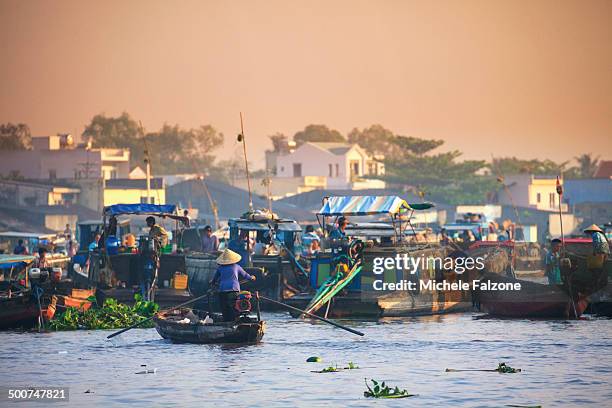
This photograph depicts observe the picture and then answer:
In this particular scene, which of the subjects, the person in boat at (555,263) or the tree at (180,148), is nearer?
the person in boat at (555,263)

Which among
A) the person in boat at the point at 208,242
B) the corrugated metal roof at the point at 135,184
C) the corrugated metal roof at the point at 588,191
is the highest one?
the corrugated metal roof at the point at 135,184

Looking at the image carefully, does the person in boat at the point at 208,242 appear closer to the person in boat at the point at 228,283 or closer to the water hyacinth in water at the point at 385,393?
the person in boat at the point at 228,283

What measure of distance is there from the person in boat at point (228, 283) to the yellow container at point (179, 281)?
7670mm

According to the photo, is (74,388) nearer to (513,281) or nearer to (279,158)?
(513,281)

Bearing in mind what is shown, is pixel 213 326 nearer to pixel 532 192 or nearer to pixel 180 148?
pixel 532 192

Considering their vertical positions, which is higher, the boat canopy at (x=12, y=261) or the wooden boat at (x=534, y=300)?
the boat canopy at (x=12, y=261)

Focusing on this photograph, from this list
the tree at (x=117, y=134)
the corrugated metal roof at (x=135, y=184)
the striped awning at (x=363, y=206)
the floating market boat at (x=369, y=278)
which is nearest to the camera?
the floating market boat at (x=369, y=278)

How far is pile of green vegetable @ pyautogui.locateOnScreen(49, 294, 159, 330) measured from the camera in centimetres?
2858

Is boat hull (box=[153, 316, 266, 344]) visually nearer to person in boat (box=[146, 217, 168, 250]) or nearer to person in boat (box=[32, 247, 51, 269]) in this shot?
person in boat (box=[146, 217, 168, 250])

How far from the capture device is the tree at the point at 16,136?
124 metres

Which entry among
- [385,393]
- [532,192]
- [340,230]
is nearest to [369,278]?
[340,230]

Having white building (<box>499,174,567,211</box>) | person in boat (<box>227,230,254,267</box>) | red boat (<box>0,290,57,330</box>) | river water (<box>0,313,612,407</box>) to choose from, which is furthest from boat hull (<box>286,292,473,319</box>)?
white building (<box>499,174,567,211</box>)

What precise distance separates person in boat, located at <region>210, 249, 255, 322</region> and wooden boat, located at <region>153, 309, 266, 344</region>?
225mm

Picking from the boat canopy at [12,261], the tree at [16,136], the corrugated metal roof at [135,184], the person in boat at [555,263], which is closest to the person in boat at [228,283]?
the person in boat at [555,263]
